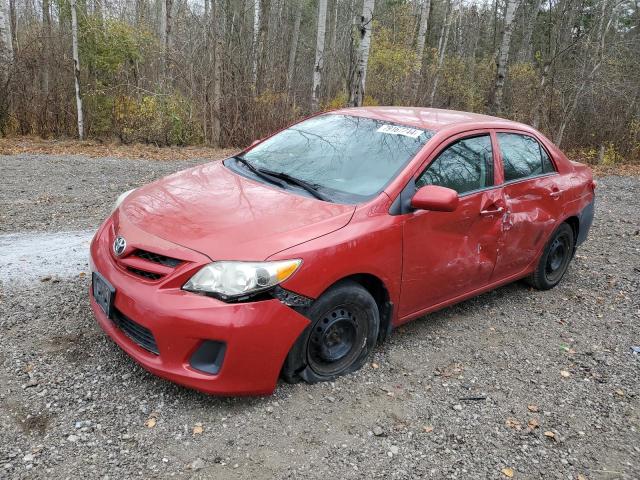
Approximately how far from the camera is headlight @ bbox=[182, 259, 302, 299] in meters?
2.73

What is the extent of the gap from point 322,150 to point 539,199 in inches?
79.7

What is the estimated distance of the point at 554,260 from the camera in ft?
17.0

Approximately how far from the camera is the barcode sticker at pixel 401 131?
12.6ft

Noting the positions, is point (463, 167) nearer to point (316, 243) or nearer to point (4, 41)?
point (316, 243)

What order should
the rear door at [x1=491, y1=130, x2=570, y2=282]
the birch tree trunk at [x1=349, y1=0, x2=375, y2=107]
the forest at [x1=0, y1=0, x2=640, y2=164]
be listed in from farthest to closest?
the forest at [x1=0, y1=0, x2=640, y2=164]
the birch tree trunk at [x1=349, y1=0, x2=375, y2=107]
the rear door at [x1=491, y1=130, x2=570, y2=282]

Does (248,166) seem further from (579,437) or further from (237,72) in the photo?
(237,72)

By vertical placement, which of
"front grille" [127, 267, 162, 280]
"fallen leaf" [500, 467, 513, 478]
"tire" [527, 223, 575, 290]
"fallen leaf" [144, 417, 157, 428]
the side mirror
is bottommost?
"fallen leaf" [500, 467, 513, 478]

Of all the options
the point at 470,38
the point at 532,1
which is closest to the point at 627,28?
the point at 532,1

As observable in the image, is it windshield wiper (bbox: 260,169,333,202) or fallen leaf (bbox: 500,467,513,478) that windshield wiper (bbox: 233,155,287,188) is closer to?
windshield wiper (bbox: 260,169,333,202)

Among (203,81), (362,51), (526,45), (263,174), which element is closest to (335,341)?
(263,174)

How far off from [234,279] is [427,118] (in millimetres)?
2265

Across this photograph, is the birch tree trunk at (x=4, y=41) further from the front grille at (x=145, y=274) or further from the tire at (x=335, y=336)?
the tire at (x=335, y=336)

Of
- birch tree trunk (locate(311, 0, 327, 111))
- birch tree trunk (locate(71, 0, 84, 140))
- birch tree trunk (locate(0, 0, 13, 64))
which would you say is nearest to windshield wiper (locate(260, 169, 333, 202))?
birch tree trunk (locate(71, 0, 84, 140))

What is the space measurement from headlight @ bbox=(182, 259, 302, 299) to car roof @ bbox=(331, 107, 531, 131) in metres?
1.86
